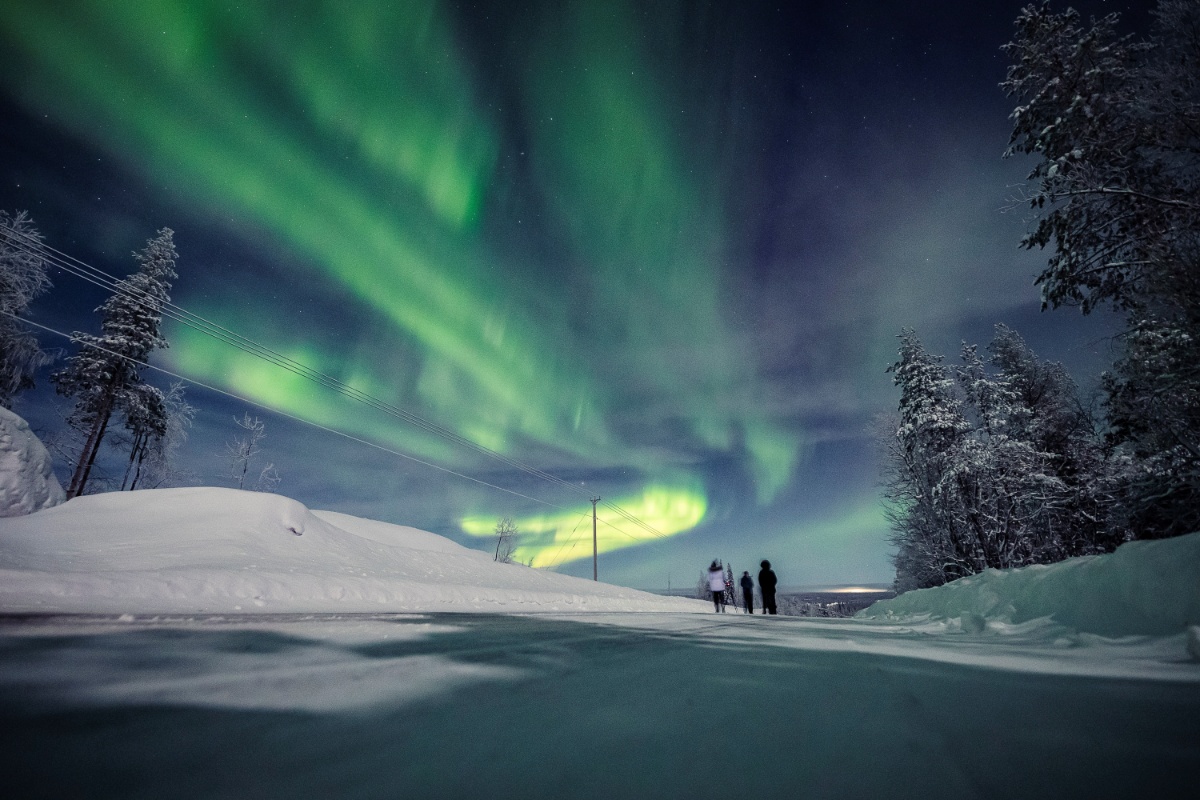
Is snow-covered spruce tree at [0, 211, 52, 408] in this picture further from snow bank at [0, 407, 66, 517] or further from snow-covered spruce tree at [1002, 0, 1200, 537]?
snow-covered spruce tree at [1002, 0, 1200, 537]

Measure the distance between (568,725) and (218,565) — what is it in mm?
10909

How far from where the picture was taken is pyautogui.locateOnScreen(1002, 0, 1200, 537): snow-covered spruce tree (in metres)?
6.73

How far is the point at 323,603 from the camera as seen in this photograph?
741 cm

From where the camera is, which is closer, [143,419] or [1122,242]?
[1122,242]

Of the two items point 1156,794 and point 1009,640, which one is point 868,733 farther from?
point 1009,640

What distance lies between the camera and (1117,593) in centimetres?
296

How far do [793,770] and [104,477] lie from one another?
3391 centimetres

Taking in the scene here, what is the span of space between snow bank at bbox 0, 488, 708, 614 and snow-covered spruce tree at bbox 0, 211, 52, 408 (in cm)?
1248

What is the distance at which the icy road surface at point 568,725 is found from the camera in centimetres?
86

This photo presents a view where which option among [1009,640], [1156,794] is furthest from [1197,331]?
[1156,794]

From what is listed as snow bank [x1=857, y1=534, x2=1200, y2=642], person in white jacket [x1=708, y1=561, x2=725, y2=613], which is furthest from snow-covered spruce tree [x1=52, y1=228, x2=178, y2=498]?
snow bank [x1=857, y1=534, x2=1200, y2=642]

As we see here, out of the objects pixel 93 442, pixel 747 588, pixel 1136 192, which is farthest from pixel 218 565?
pixel 93 442

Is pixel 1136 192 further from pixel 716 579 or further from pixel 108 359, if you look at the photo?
pixel 108 359

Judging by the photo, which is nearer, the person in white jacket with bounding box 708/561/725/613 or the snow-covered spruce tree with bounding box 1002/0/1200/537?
the snow-covered spruce tree with bounding box 1002/0/1200/537
